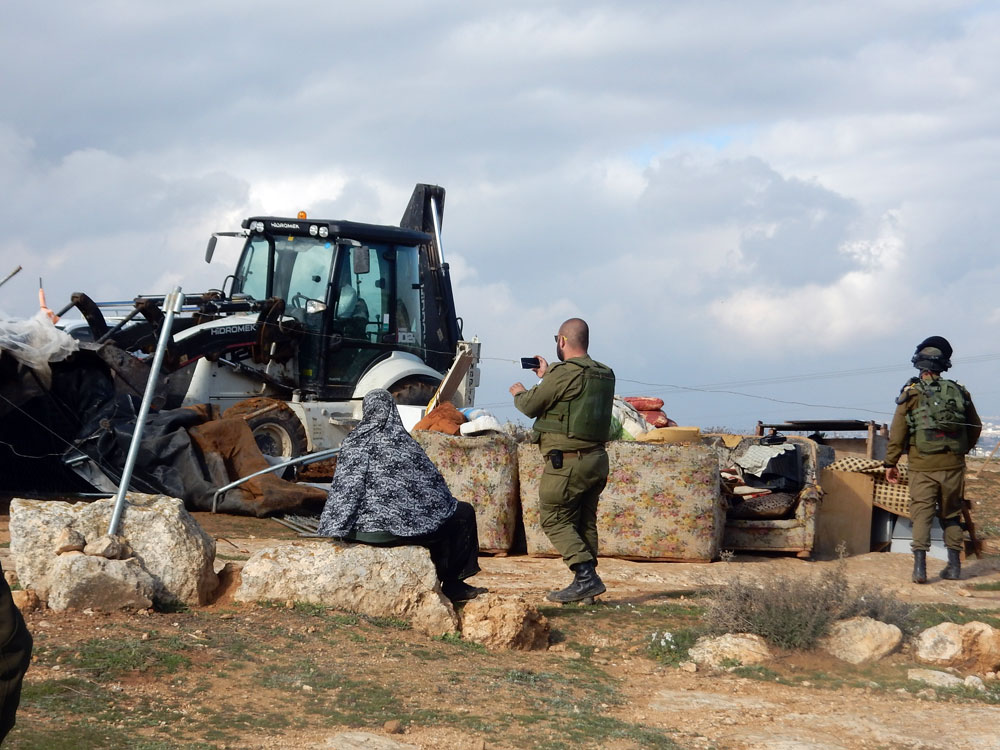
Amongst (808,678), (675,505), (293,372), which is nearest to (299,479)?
(293,372)

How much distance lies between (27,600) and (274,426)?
6839 mm

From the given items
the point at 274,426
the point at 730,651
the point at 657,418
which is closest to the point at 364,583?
the point at 730,651

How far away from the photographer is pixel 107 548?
5.87m

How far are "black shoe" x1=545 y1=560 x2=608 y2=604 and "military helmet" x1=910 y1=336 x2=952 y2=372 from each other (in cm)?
370

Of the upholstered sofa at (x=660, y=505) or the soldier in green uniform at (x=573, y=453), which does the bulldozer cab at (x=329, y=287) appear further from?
the soldier in green uniform at (x=573, y=453)

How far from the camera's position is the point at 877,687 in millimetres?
5770

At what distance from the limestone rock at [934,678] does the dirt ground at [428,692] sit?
8cm

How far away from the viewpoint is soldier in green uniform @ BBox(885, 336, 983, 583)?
8844 millimetres

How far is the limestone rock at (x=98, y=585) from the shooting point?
568cm

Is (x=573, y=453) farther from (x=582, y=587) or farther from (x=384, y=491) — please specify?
(x=384, y=491)

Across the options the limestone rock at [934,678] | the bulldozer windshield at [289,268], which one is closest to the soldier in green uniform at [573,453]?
the limestone rock at [934,678]

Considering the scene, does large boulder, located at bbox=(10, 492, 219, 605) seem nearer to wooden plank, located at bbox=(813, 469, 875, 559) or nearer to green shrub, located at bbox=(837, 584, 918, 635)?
green shrub, located at bbox=(837, 584, 918, 635)

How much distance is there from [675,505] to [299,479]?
199 inches

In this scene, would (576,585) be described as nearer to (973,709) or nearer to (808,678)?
(808,678)
